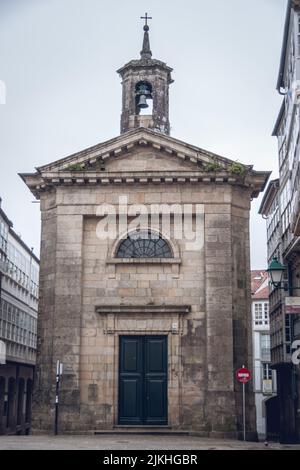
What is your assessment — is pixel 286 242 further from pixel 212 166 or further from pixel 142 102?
pixel 142 102

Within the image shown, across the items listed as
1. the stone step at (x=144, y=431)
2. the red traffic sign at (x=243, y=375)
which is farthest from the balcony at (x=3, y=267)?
the red traffic sign at (x=243, y=375)

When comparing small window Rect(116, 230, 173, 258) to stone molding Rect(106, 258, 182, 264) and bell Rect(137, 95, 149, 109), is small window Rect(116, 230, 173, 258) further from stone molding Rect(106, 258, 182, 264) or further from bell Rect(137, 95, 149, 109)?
bell Rect(137, 95, 149, 109)

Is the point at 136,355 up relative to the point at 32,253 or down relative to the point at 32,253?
down

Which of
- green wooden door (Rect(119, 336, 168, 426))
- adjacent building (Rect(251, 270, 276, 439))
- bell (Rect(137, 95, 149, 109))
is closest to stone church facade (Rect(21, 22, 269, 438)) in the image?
green wooden door (Rect(119, 336, 168, 426))

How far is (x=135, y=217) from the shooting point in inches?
1178

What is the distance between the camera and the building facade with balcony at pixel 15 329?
1770 inches

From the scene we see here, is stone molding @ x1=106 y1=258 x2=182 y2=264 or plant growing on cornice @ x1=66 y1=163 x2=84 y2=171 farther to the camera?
plant growing on cornice @ x1=66 y1=163 x2=84 y2=171

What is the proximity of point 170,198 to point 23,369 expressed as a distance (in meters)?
25.4

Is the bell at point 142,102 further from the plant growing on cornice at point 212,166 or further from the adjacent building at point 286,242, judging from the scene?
the adjacent building at point 286,242

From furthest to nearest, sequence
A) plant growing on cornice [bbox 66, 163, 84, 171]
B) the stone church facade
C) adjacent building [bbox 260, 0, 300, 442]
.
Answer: adjacent building [bbox 260, 0, 300, 442]
plant growing on cornice [bbox 66, 163, 84, 171]
the stone church facade

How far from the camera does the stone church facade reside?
28.2m
